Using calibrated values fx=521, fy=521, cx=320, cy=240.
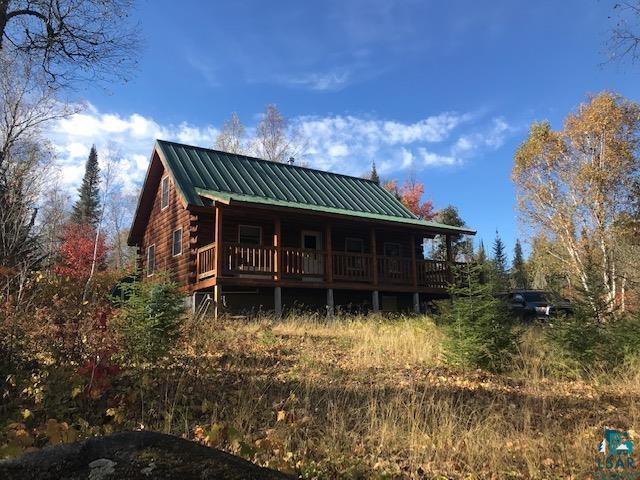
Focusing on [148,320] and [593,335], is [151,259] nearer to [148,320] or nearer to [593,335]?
[148,320]

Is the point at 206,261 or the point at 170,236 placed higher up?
the point at 170,236

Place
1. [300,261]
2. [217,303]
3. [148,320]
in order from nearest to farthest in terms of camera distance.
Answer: [148,320] → [217,303] → [300,261]

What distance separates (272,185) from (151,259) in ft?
24.3

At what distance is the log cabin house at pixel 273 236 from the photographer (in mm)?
17609

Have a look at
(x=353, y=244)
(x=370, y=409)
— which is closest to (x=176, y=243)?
(x=353, y=244)

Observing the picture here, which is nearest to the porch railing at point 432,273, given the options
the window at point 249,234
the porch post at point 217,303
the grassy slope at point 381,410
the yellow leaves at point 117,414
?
the window at point 249,234

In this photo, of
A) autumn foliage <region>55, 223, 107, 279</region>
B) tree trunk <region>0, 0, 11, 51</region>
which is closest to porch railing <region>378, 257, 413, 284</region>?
tree trunk <region>0, 0, 11, 51</region>

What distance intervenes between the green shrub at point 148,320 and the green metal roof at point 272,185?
8.69 m

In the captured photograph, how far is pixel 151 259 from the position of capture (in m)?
25.2

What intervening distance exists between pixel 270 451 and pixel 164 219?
19.7m

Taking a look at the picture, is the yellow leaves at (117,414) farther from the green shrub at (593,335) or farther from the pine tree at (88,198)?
the pine tree at (88,198)

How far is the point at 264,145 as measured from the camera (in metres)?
38.6

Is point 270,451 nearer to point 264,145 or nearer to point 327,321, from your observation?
point 327,321

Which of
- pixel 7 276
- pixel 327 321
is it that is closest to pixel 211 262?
pixel 327 321
